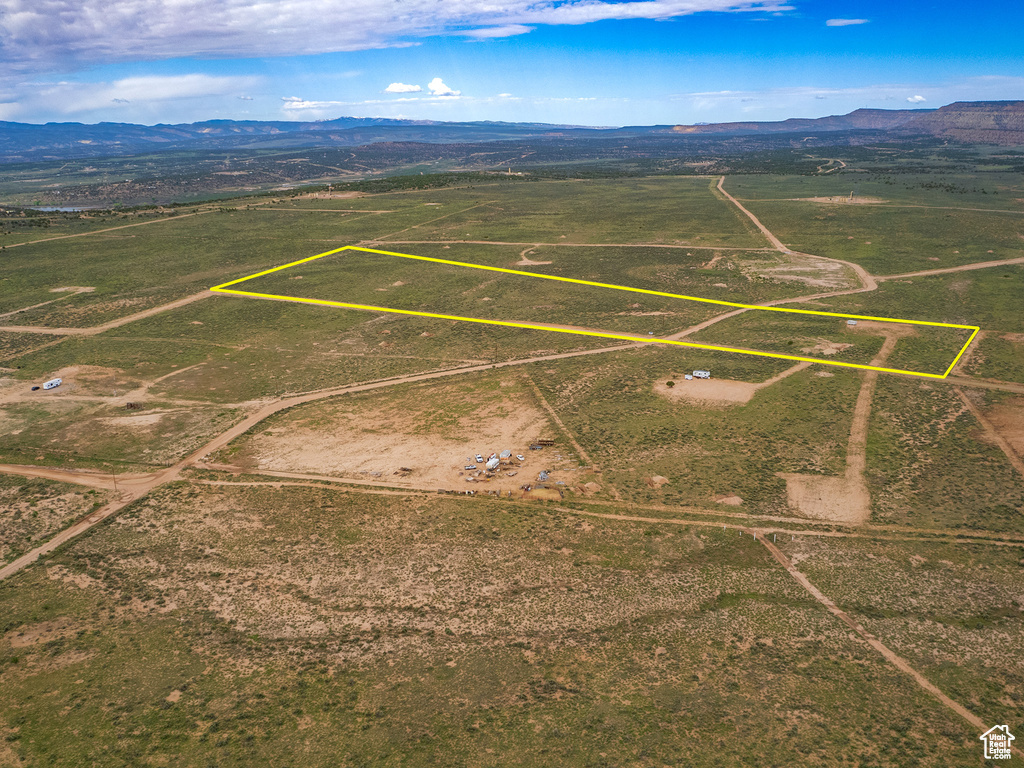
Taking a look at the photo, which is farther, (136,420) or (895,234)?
(895,234)

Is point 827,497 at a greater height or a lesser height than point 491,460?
lesser

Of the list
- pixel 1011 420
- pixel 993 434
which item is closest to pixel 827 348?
pixel 1011 420

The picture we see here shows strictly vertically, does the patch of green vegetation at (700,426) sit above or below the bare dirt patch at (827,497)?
above

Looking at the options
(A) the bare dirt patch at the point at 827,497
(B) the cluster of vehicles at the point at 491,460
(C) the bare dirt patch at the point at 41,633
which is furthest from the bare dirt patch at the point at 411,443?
(A) the bare dirt patch at the point at 827,497

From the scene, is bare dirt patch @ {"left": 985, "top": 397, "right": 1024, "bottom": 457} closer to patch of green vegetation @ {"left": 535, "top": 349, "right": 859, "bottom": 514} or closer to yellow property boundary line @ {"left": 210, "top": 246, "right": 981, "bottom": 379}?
yellow property boundary line @ {"left": 210, "top": 246, "right": 981, "bottom": 379}

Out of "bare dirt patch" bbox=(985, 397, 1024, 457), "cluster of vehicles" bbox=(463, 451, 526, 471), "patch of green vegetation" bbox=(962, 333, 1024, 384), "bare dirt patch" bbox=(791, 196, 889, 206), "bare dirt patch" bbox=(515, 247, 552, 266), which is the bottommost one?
"cluster of vehicles" bbox=(463, 451, 526, 471)

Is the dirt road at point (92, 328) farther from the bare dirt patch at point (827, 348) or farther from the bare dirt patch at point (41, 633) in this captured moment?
the bare dirt patch at point (827, 348)

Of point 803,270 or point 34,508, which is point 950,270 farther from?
point 34,508

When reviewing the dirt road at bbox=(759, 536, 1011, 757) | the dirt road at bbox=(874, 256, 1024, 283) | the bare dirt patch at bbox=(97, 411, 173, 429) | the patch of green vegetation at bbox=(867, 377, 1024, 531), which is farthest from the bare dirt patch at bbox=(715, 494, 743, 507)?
the dirt road at bbox=(874, 256, 1024, 283)

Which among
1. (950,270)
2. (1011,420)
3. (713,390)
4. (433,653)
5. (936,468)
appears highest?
(950,270)

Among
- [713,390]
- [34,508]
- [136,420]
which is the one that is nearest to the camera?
[34,508]
